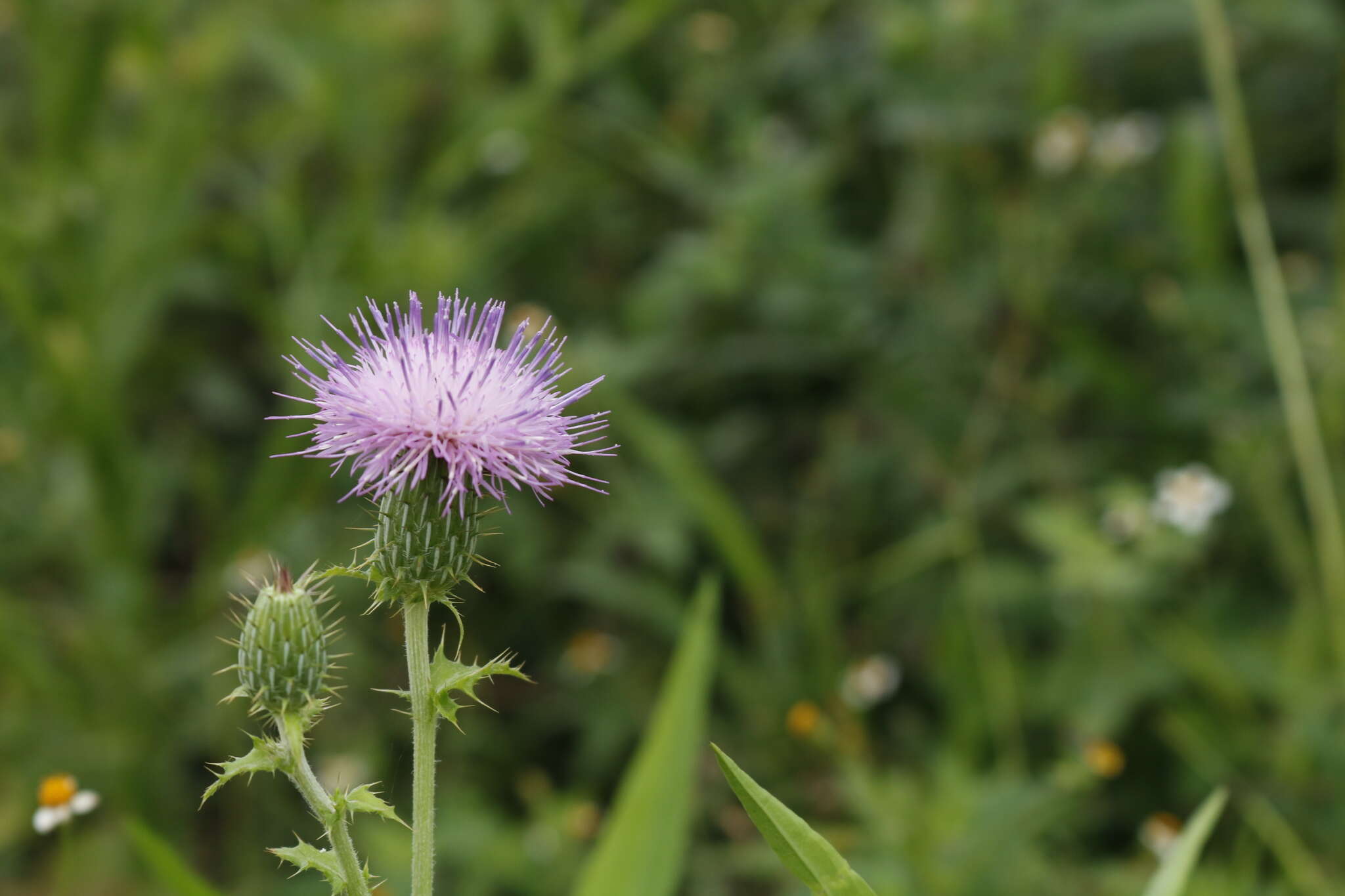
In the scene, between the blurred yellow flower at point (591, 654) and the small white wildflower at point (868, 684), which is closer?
the small white wildflower at point (868, 684)

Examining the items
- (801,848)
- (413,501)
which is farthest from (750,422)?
(801,848)

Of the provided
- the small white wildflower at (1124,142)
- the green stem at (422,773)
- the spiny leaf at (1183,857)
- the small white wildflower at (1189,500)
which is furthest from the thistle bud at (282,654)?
the small white wildflower at (1124,142)

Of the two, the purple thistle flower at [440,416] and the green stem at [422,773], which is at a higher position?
the purple thistle flower at [440,416]

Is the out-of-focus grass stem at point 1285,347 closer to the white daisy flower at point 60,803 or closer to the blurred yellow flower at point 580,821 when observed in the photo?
the blurred yellow flower at point 580,821

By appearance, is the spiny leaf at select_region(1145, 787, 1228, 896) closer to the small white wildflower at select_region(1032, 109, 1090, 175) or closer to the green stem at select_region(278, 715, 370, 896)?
the green stem at select_region(278, 715, 370, 896)

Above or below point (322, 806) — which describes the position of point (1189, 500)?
above

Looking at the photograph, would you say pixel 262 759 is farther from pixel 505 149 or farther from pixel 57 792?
pixel 505 149
